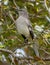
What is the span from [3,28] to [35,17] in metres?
0.42

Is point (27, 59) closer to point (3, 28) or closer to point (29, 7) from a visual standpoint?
point (3, 28)

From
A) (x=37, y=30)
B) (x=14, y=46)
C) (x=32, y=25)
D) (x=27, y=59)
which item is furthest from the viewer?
(x=32, y=25)

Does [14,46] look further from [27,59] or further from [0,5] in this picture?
[27,59]

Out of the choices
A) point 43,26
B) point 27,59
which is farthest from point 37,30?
point 27,59

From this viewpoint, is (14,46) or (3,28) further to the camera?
(3,28)

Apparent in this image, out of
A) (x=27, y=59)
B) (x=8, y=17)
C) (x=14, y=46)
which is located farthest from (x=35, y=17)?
(x=27, y=59)

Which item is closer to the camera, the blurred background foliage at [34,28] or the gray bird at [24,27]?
the blurred background foliage at [34,28]

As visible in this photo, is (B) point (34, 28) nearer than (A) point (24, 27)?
Yes

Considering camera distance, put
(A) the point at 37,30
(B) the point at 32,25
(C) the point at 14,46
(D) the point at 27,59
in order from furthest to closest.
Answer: (B) the point at 32,25 → (A) the point at 37,30 → (C) the point at 14,46 → (D) the point at 27,59

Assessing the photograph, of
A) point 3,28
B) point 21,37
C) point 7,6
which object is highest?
point 7,6

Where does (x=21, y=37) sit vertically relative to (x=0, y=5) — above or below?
below

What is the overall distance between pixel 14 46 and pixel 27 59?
3.24 feet

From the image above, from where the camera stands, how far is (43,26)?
131 inches

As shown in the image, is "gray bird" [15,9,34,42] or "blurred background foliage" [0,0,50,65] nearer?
"blurred background foliage" [0,0,50,65]
